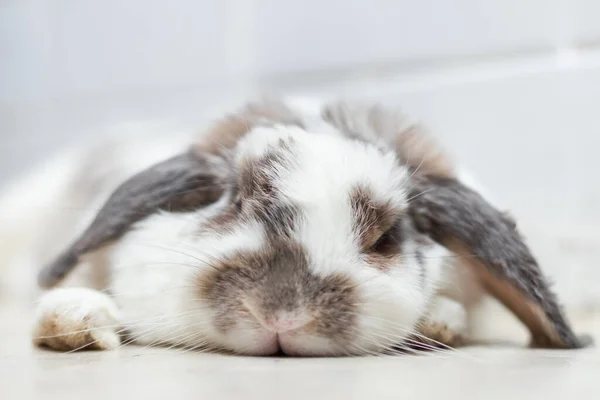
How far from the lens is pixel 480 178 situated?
2408 millimetres

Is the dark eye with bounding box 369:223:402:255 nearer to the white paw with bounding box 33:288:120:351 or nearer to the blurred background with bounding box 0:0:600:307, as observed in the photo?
the white paw with bounding box 33:288:120:351

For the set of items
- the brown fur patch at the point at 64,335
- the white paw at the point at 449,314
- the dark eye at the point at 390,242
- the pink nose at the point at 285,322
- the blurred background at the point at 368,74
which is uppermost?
the blurred background at the point at 368,74

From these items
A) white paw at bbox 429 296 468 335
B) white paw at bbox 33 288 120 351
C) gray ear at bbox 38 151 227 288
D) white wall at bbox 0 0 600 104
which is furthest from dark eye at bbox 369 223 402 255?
white wall at bbox 0 0 600 104

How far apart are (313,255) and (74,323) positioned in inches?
16.1

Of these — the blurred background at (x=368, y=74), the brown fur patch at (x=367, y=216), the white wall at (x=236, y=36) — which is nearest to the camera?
the brown fur patch at (x=367, y=216)

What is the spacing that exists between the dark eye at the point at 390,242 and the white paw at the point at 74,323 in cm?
46

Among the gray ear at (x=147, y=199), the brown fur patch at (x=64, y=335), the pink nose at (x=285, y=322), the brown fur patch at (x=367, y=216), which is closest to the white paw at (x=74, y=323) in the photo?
the brown fur patch at (x=64, y=335)

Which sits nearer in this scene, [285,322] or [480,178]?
[285,322]

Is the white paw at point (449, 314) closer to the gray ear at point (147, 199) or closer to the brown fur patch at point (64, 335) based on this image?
the gray ear at point (147, 199)

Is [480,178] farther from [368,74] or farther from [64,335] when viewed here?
[64,335]

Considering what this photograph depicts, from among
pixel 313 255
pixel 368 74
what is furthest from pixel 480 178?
pixel 313 255

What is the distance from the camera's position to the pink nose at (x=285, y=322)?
105 centimetres

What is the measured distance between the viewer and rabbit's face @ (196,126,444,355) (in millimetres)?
1085

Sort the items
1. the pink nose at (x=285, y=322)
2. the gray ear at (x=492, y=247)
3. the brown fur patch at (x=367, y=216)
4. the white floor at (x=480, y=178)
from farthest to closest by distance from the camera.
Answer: the gray ear at (x=492, y=247) → the brown fur patch at (x=367, y=216) → the pink nose at (x=285, y=322) → the white floor at (x=480, y=178)
